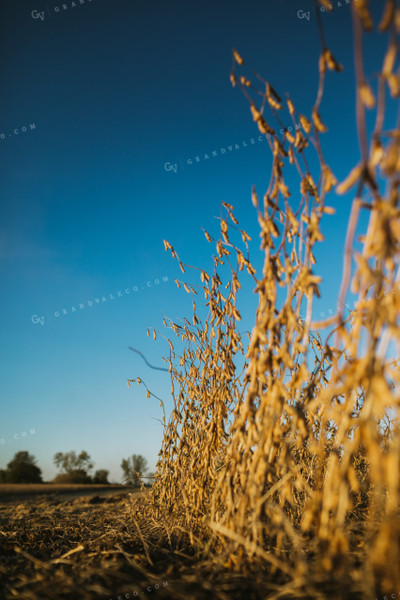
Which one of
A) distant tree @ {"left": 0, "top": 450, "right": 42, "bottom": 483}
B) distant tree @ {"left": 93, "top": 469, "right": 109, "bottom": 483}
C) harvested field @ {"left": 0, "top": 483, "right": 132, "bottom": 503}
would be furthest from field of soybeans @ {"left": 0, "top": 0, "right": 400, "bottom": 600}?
distant tree @ {"left": 0, "top": 450, "right": 42, "bottom": 483}

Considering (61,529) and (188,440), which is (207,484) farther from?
(61,529)

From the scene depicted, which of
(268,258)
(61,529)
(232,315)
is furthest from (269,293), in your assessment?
(61,529)

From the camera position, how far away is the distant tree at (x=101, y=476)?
1798cm

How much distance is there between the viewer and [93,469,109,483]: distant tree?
59.0 ft

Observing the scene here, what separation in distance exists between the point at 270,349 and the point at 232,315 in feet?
2.31

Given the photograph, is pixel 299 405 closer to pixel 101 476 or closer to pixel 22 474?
pixel 101 476

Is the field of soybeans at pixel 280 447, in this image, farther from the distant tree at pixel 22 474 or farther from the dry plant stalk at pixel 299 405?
the distant tree at pixel 22 474

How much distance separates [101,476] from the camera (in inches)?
776

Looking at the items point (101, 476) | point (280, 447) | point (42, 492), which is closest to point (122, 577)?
point (280, 447)

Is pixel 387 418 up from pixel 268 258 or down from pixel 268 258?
down

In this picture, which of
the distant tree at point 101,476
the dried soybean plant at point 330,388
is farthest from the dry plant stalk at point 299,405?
the distant tree at point 101,476

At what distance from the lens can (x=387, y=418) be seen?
270cm

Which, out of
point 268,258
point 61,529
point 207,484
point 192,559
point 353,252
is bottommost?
point 61,529

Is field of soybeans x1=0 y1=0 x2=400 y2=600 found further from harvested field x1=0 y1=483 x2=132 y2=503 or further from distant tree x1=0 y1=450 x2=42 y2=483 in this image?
distant tree x1=0 y1=450 x2=42 y2=483
